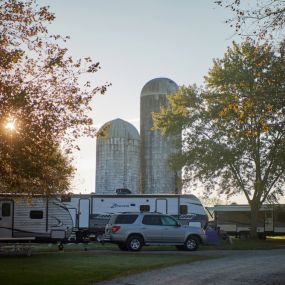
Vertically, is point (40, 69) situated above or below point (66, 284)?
above

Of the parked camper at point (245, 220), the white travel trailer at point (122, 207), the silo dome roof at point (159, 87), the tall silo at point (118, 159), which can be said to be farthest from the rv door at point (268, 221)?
the silo dome roof at point (159, 87)

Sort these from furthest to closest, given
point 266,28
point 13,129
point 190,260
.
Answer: point 190,260 < point 13,129 < point 266,28

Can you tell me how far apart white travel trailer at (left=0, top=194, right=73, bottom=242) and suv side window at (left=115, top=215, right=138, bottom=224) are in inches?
198

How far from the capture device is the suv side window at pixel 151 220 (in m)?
28.4

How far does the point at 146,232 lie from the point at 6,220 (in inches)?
332

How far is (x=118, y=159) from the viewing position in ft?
196

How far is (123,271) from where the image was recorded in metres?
18.2

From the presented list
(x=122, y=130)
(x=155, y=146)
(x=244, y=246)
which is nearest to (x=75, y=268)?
(x=244, y=246)

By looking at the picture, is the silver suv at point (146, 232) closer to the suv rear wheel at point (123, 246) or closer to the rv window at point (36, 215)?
the suv rear wheel at point (123, 246)

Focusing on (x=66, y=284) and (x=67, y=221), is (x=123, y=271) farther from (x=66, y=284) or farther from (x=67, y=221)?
(x=67, y=221)

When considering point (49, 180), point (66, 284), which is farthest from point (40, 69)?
point (66, 284)

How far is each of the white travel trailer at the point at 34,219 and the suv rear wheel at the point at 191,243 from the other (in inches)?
Answer: 293

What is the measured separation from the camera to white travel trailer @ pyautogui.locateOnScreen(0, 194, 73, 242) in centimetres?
3112

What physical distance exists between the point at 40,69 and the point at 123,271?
8340mm
